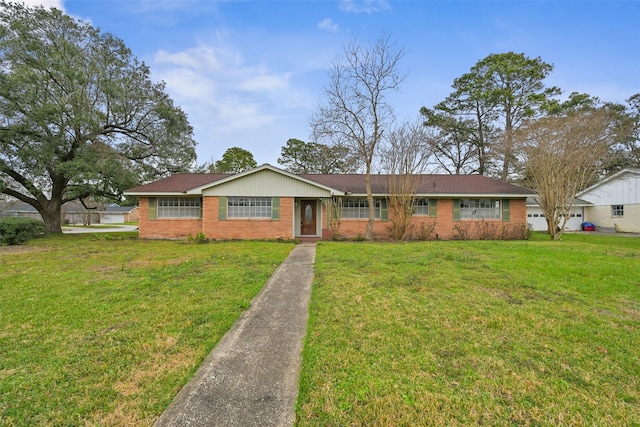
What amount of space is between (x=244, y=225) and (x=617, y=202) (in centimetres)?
2835

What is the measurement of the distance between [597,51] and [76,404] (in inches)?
759

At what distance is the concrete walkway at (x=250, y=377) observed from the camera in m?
2.18

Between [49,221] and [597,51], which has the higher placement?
[597,51]

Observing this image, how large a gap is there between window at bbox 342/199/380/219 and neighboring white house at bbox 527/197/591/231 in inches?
653

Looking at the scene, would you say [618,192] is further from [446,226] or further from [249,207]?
[249,207]

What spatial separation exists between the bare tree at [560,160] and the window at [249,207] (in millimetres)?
14609

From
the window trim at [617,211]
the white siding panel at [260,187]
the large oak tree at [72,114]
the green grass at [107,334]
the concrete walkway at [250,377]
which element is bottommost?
the concrete walkway at [250,377]

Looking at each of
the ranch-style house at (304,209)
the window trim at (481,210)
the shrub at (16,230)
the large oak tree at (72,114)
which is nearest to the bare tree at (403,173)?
the ranch-style house at (304,209)

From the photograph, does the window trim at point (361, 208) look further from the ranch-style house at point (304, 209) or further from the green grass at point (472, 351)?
the green grass at point (472, 351)

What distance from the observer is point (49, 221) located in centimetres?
1742

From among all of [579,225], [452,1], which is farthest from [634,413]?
[579,225]

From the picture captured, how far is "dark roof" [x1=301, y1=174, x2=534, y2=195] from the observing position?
51.2 ft

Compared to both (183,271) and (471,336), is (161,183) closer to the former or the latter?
(183,271)

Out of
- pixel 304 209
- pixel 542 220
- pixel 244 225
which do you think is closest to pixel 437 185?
pixel 304 209
